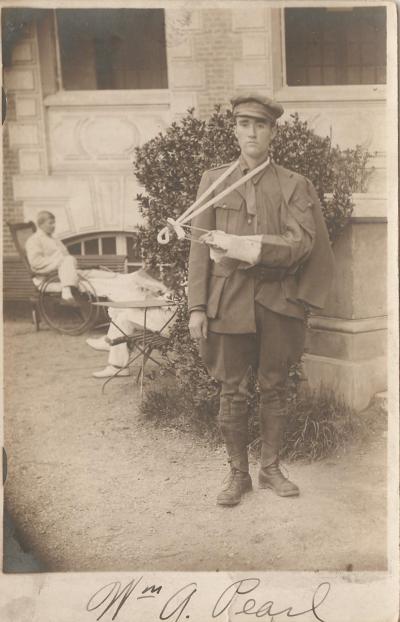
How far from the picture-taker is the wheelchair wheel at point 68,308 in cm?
314

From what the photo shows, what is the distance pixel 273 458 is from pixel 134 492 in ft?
2.24

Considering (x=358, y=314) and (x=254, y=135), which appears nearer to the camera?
(x=254, y=135)

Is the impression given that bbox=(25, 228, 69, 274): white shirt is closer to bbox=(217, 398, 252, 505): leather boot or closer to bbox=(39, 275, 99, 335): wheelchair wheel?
bbox=(39, 275, 99, 335): wheelchair wheel

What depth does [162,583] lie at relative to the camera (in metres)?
2.88

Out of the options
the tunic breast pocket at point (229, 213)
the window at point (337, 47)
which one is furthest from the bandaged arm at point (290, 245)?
the window at point (337, 47)

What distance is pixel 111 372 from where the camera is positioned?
10.1ft

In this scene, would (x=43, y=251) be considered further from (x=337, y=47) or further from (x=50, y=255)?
(x=337, y=47)

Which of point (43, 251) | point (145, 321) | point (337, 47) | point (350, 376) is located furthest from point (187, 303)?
point (337, 47)

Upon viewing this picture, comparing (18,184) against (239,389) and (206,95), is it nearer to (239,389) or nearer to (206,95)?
(206,95)

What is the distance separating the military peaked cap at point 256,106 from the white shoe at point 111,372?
134 cm

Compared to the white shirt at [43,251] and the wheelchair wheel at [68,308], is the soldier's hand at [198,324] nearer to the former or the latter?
the wheelchair wheel at [68,308]
